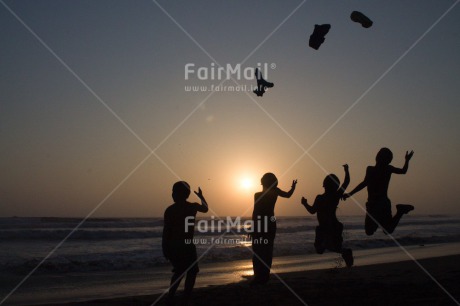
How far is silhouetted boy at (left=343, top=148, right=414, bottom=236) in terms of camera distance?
8727mm

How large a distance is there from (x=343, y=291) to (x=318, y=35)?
5064 mm

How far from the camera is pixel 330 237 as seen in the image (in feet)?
32.5

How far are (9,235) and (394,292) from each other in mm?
30915

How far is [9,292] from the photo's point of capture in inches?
453

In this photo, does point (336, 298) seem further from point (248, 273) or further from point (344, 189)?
point (248, 273)

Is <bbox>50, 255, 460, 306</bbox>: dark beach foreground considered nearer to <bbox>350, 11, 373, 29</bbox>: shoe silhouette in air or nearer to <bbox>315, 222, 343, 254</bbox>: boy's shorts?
<bbox>315, 222, 343, 254</bbox>: boy's shorts

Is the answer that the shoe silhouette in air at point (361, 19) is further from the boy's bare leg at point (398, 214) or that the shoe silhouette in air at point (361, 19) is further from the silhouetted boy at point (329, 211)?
the boy's bare leg at point (398, 214)

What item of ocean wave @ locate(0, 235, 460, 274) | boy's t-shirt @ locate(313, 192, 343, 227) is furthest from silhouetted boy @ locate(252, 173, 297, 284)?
ocean wave @ locate(0, 235, 460, 274)

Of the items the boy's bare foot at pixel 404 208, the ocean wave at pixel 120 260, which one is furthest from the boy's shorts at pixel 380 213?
the ocean wave at pixel 120 260

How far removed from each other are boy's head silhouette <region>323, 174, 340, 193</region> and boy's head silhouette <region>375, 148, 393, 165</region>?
1.19 m

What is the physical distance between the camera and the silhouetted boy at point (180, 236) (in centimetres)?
760

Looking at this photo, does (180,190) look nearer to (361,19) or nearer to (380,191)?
(380,191)

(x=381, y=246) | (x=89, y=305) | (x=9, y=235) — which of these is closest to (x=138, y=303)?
(x=89, y=305)

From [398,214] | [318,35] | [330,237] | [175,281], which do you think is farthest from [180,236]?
[318,35]
